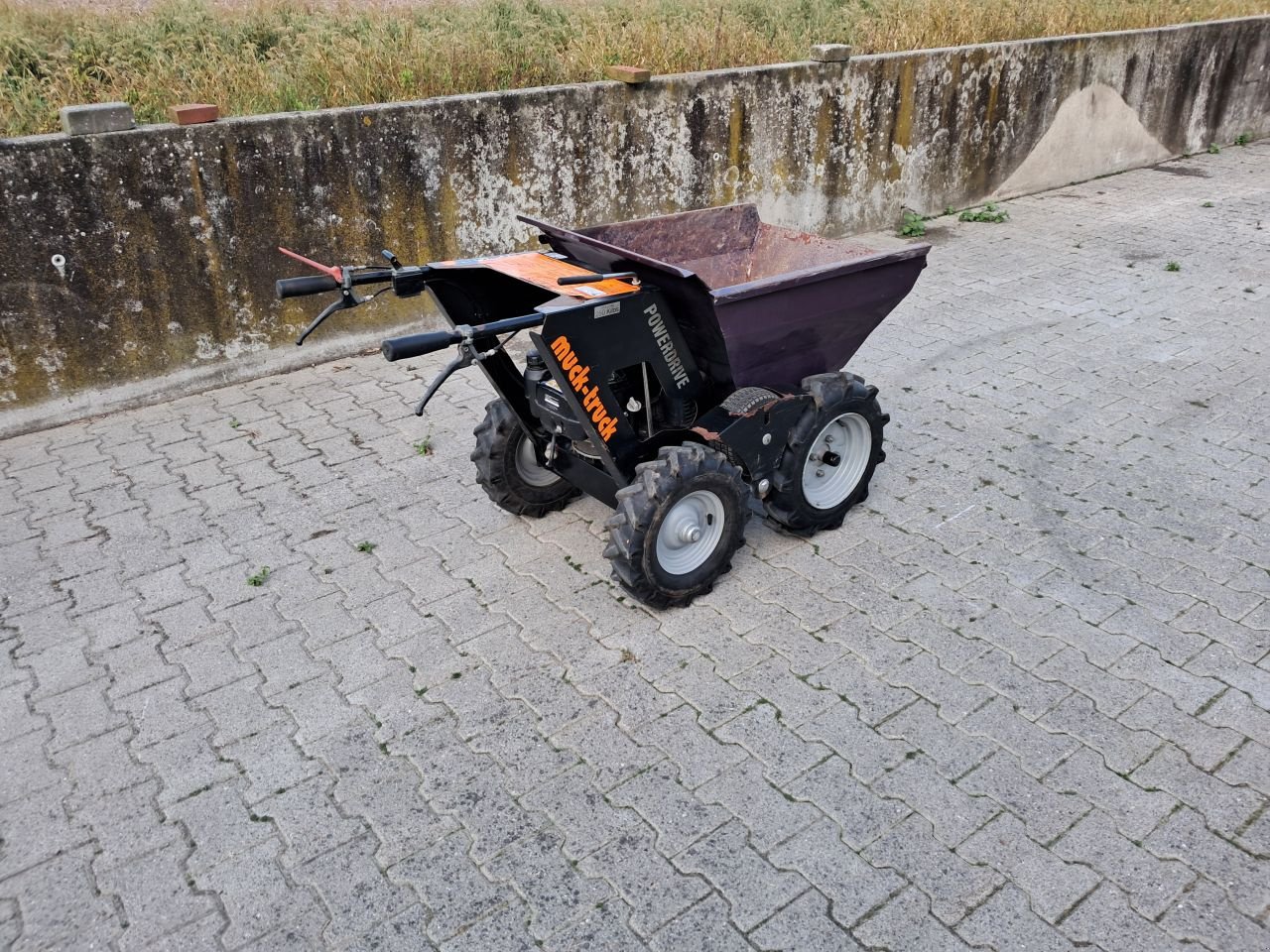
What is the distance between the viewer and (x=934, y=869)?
3344 millimetres

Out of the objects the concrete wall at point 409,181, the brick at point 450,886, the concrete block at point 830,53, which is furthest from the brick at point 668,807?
the concrete block at point 830,53

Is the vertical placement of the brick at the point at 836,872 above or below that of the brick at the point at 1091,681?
below

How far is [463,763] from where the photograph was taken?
3.82m

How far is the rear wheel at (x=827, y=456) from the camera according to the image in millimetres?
4875

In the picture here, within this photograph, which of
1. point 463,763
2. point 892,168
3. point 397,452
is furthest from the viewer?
point 892,168

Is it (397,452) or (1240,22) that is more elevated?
(1240,22)

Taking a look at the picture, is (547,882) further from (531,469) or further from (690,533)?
(531,469)

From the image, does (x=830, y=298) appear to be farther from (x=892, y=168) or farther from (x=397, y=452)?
(x=892, y=168)

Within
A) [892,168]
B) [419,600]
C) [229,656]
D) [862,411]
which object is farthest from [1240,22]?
[229,656]

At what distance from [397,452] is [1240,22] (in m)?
11.8

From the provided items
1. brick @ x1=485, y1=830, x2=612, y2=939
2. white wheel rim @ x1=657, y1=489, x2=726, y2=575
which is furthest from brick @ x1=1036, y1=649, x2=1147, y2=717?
brick @ x1=485, y1=830, x2=612, y2=939

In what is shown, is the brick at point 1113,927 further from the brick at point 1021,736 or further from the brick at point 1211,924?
the brick at point 1021,736

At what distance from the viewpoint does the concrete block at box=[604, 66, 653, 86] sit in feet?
25.7

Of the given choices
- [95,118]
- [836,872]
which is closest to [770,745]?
[836,872]
